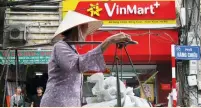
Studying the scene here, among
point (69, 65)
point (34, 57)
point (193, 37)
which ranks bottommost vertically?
point (34, 57)

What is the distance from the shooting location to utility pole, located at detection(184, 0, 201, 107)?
922 cm

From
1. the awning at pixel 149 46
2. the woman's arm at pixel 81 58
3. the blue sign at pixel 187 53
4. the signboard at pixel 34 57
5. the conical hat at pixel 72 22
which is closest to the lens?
the woman's arm at pixel 81 58

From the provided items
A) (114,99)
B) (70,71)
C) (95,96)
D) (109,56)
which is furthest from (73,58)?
(109,56)

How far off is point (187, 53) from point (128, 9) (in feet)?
8.72

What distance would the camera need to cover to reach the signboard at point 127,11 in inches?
420

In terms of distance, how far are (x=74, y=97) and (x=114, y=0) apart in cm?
861

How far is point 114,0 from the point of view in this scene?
1089 cm

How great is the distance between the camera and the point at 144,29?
10.7 meters

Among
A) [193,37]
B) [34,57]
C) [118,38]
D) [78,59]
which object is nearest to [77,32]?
[78,59]

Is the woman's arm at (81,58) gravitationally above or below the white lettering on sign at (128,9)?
below

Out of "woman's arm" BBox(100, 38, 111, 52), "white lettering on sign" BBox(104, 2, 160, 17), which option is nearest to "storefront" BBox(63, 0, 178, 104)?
"white lettering on sign" BBox(104, 2, 160, 17)

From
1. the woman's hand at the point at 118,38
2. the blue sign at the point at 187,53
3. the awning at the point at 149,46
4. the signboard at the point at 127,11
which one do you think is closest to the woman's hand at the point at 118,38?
the woman's hand at the point at 118,38

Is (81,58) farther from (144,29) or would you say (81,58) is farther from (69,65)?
(144,29)

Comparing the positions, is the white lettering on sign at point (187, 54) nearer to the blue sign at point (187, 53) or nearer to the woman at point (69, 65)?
the blue sign at point (187, 53)
